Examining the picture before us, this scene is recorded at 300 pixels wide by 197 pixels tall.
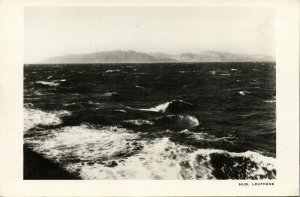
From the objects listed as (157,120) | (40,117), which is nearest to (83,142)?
(40,117)

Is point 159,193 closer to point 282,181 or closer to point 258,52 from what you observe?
point 282,181

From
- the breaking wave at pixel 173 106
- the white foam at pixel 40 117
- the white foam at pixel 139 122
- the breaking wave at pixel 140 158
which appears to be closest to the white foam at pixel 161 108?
the breaking wave at pixel 173 106

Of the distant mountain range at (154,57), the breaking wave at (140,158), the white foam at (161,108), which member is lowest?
the breaking wave at (140,158)

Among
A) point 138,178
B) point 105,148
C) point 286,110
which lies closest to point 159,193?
point 138,178

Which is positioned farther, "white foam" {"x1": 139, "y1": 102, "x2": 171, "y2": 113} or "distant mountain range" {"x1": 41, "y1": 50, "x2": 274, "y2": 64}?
"white foam" {"x1": 139, "y1": 102, "x2": 171, "y2": 113}

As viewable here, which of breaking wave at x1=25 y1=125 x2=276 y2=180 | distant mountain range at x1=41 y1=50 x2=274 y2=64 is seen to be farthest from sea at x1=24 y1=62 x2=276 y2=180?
distant mountain range at x1=41 y1=50 x2=274 y2=64

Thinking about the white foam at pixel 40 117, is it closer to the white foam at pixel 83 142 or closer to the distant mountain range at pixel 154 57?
the white foam at pixel 83 142

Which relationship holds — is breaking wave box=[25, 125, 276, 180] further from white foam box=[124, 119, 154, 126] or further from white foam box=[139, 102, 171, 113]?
white foam box=[139, 102, 171, 113]
